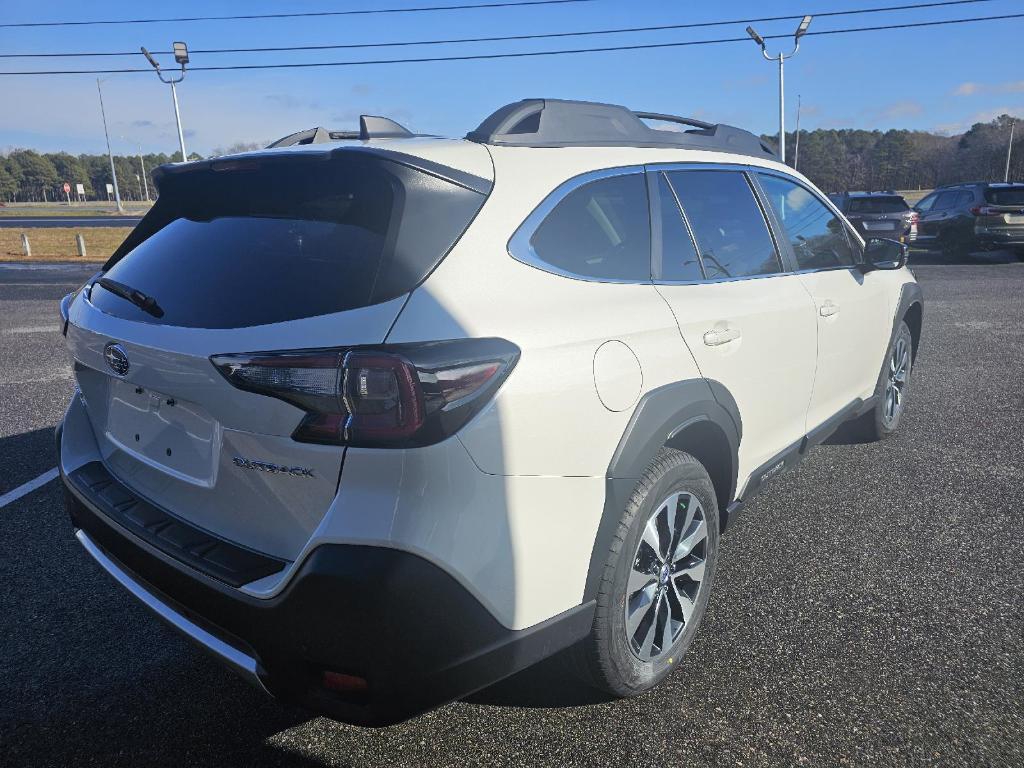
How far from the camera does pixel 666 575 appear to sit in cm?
253

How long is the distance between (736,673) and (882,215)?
18.7 metres

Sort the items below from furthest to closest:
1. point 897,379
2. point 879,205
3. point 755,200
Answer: point 879,205
point 897,379
point 755,200

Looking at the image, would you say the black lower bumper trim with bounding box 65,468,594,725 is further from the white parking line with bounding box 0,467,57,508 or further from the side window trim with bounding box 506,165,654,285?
the white parking line with bounding box 0,467,57,508

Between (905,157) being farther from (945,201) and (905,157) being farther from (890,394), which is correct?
(890,394)

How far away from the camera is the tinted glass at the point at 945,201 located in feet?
58.7

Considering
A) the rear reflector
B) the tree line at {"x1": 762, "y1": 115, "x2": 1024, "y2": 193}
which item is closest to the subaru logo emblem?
the rear reflector

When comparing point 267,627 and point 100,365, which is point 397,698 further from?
point 100,365

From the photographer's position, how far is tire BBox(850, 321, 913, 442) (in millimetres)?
4684

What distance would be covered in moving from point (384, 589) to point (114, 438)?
1.24 meters

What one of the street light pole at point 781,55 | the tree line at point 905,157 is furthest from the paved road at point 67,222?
the tree line at point 905,157

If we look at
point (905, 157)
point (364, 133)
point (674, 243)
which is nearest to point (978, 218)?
point (674, 243)

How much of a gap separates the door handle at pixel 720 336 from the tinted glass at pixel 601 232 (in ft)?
1.02

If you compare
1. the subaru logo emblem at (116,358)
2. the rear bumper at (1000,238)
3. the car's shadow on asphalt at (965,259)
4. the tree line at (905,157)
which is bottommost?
the car's shadow on asphalt at (965,259)

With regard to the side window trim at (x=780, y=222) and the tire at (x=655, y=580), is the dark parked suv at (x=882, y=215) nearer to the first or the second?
the side window trim at (x=780, y=222)
